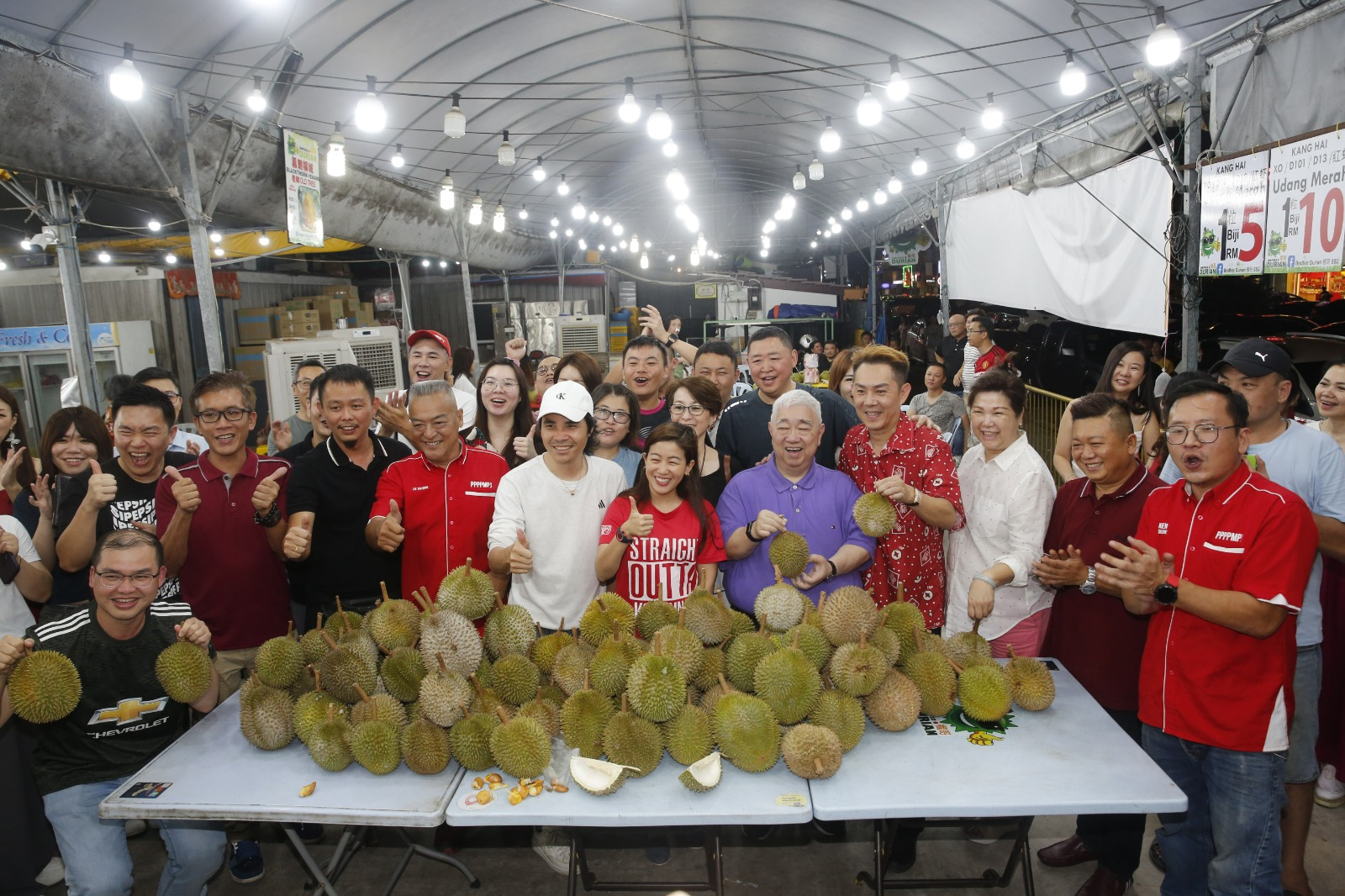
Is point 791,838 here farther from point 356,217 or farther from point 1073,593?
point 356,217

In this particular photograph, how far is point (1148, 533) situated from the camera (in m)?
2.75

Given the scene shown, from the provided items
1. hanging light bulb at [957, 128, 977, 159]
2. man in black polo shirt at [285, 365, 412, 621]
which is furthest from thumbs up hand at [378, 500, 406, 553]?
hanging light bulb at [957, 128, 977, 159]

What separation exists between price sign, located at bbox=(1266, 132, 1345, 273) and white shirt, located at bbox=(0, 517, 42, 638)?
6.70m

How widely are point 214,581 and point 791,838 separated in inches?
109

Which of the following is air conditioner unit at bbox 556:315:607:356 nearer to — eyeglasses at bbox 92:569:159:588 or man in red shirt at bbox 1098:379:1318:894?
eyeglasses at bbox 92:569:159:588

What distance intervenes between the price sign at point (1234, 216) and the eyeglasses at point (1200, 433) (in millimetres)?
3858

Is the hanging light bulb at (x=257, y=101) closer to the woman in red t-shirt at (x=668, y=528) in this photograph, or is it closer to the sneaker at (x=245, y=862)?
the woman in red t-shirt at (x=668, y=528)

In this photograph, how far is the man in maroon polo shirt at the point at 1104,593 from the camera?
2969 mm

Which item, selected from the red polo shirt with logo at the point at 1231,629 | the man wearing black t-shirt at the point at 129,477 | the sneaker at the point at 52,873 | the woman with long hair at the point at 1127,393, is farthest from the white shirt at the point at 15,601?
the woman with long hair at the point at 1127,393

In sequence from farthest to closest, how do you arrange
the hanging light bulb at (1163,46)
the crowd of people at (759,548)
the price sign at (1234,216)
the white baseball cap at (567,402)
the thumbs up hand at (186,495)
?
the hanging light bulb at (1163,46), the price sign at (1234,216), the white baseball cap at (567,402), the thumbs up hand at (186,495), the crowd of people at (759,548)

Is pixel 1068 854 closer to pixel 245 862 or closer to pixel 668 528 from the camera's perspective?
pixel 668 528

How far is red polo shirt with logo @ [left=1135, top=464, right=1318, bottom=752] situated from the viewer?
2412mm

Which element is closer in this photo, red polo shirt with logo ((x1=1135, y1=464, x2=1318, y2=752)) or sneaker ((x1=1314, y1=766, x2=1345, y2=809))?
red polo shirt with logo ((x1=1135, y1=464, x2=1318, y2=752))

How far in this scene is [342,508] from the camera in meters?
3.52
